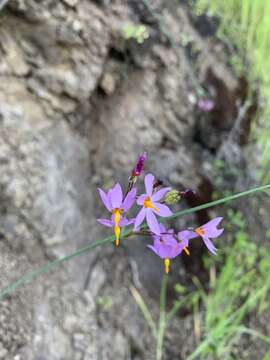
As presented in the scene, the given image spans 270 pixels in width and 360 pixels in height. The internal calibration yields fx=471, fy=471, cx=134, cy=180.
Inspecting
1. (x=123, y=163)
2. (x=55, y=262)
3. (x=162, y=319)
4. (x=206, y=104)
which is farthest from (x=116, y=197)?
(x=206, y=104)

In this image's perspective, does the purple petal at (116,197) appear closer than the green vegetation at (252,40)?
Yes

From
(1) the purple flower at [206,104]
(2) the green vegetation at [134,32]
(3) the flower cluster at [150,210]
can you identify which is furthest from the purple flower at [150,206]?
(1) the purple flower at [206,104]

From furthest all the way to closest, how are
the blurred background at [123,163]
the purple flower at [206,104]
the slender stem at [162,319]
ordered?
the purple flower at [206,104], the slender stem at [162,319], the blurred background at [123,163]

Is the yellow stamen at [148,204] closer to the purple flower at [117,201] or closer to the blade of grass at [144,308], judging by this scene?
the purple flower at [117,201]

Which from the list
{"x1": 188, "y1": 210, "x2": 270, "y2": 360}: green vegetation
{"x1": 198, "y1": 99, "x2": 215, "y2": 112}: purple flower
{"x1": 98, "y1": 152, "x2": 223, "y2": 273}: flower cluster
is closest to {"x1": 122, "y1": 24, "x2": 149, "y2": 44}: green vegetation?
{"x1": 198, "y1": 99, "x2": 215, "y2": 112}: purple flower

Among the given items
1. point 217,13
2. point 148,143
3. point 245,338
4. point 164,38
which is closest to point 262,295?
point 245,338

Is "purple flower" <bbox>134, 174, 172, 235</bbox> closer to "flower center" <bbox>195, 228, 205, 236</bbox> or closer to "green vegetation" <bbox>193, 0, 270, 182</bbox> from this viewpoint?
"flower center" <bbox>195, 228, 205, 236</bbox>

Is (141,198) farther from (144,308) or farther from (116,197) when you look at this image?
(144,308)
